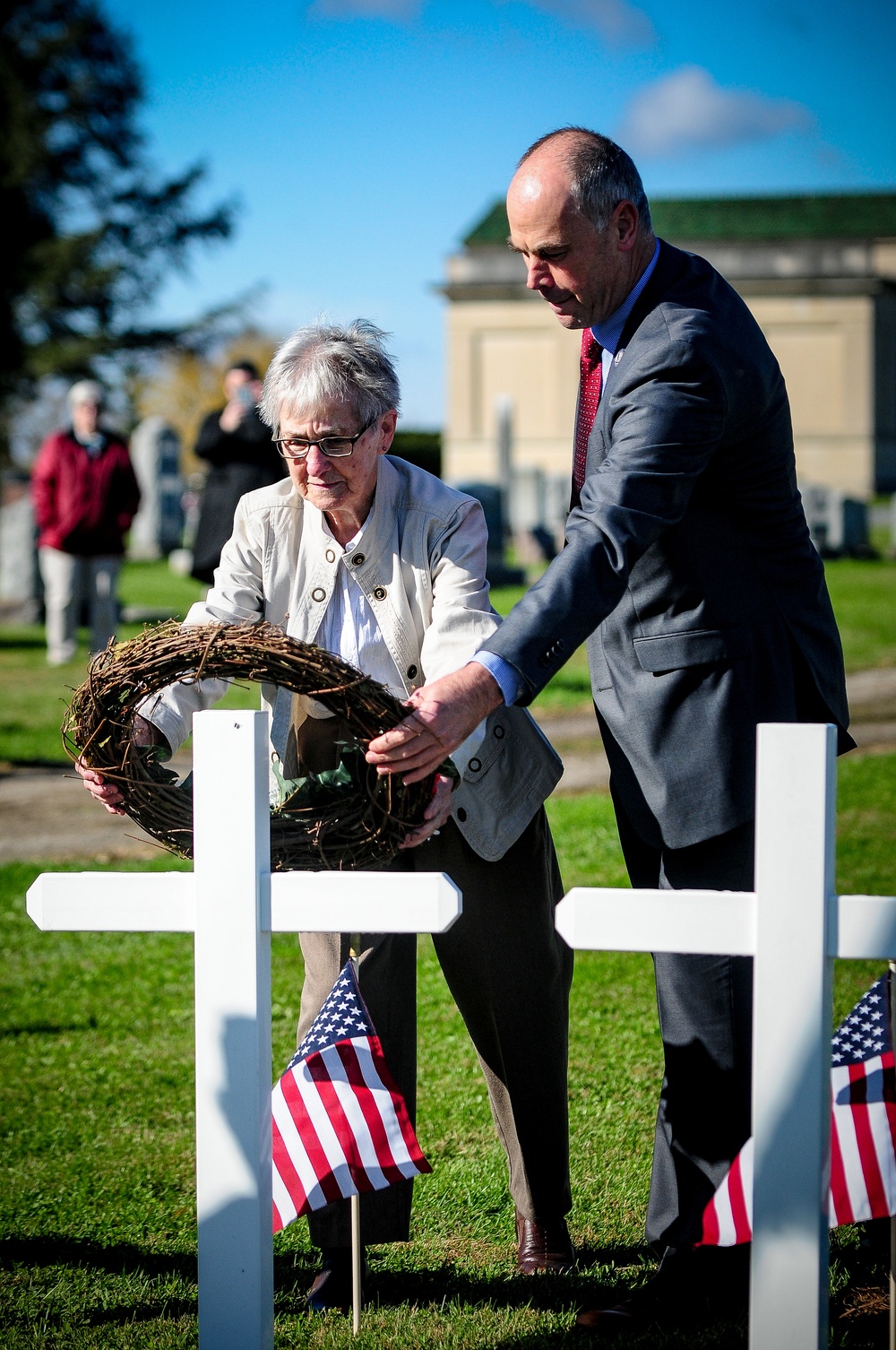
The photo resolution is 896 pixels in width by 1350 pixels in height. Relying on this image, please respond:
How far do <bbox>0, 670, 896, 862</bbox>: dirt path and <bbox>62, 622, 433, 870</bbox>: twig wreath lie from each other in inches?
115

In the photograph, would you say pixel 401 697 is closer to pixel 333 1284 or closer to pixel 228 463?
pixel 333 1284

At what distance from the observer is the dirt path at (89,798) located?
6566 mm

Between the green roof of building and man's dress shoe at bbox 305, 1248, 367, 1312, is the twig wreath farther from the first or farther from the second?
the green roof of building

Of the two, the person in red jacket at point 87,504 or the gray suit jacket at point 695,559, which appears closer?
the gray suit jacket at point 695,559

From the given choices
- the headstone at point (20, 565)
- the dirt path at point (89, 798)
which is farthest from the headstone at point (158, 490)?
the dirt path at point (89, 798)

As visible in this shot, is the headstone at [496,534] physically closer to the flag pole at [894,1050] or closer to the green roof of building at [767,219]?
the flag pole at [894,1050]

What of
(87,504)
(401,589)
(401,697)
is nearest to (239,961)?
(401,697)

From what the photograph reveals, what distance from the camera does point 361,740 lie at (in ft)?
7.41

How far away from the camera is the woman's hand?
241 centimetres

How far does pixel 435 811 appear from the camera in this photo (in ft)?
7.91

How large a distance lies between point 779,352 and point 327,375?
4143cm

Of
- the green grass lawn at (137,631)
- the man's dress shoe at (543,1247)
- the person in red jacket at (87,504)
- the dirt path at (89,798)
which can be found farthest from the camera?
the person in red jacket at (87,504)

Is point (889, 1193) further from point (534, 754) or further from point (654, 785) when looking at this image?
point (534, 754)

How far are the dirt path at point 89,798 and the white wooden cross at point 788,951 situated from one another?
364 centimetres
